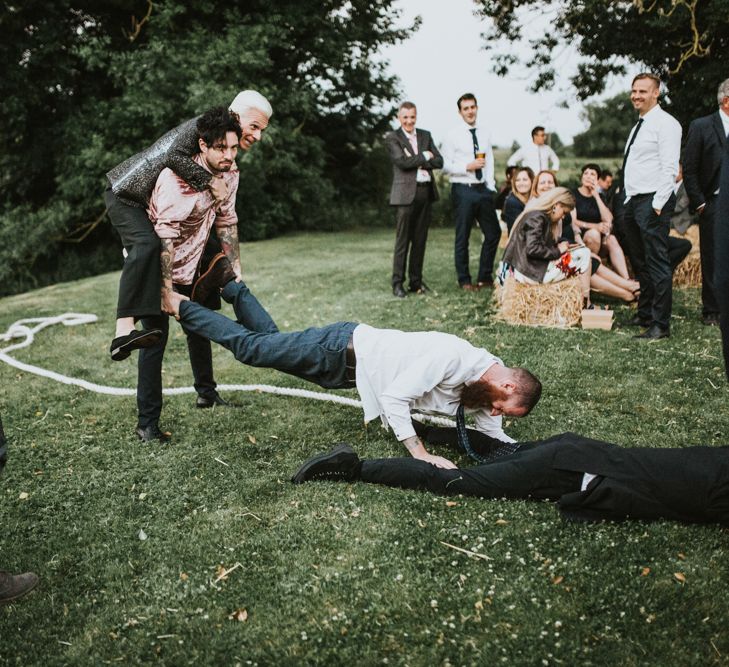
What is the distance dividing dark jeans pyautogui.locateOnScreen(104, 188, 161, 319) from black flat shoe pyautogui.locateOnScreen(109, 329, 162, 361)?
17 centimetres

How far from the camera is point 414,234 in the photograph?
27.9 feet

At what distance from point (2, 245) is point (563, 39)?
13.2m

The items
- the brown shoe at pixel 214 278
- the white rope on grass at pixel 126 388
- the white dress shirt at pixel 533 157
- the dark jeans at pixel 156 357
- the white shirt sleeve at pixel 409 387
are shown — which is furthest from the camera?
the white dress shirt at pixel 533 157

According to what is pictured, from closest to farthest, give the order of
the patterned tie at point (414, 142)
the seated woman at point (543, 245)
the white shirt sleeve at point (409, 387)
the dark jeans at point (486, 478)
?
the dark jeans at point (486, 478) < the white shirt sleeve at point (409, 387) < the seated woman at point (543, 245) < the patterned tie at point (414, 142)

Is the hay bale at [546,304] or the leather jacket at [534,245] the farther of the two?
the leather jacket at [534,245]

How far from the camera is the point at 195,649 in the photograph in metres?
2.39

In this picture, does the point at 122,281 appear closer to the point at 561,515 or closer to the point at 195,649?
the point at 195,649

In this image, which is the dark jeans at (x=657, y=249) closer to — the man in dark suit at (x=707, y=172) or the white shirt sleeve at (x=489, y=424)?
the man in dark suit at (x=707, y=172)

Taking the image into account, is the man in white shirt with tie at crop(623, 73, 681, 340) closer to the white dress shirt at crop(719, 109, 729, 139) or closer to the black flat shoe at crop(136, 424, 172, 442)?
the white dress shirt at crop(719, 109, 729, 139)

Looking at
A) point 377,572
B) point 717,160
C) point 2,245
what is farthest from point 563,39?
point 377,572

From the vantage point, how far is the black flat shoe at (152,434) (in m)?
4.21

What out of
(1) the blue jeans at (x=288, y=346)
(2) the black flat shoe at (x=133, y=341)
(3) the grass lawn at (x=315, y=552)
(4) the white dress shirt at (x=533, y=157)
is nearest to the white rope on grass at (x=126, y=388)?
(3) the grass lawn at (x=315, y=552)

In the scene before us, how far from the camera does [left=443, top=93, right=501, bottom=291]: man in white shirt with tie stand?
8.57 meters

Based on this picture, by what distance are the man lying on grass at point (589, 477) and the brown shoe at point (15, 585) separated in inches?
51.9
